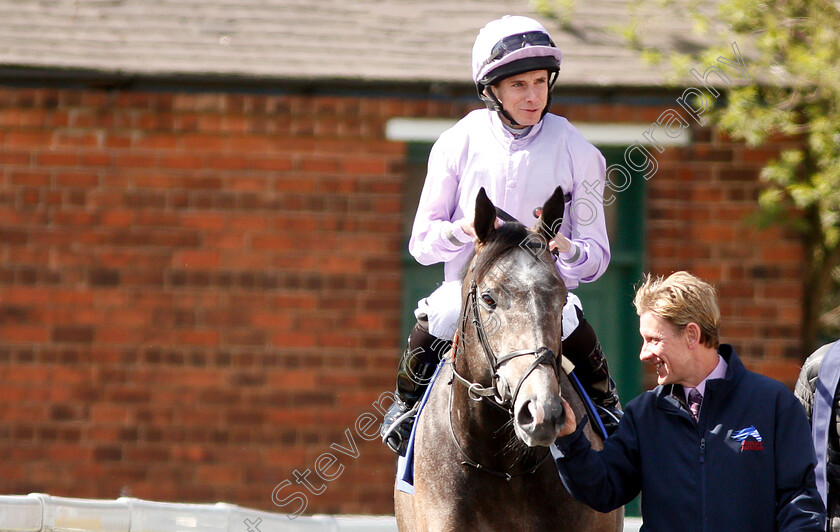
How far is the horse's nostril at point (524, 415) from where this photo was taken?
3062 millimetres

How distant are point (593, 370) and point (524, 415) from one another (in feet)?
3.93

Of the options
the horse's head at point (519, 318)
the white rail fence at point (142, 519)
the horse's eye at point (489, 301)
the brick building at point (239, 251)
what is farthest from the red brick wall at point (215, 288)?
the horse's eye at point (489, 301)

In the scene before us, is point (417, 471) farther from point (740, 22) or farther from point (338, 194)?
point (740, 22)

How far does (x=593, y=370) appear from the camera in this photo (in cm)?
420

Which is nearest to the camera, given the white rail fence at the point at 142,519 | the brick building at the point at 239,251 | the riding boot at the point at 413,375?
the riding boot at the point at 413,375

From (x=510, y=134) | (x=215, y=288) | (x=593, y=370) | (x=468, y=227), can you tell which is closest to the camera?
(x=468, y=227)

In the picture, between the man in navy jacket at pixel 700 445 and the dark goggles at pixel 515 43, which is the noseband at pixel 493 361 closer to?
the man in navy jacket at pixel 700 445

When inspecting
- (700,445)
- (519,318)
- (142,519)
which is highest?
(519,318)

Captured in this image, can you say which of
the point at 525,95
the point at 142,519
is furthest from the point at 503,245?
the point at 142,519

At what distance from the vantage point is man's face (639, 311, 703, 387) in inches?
127

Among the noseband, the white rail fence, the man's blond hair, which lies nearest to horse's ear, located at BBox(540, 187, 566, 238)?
the noseband

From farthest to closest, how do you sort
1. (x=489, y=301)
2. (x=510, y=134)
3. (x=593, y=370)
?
(x=593, y=370) < (x=510, y=134) < (x=489, y=301)

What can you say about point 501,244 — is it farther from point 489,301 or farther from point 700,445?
point 700,445

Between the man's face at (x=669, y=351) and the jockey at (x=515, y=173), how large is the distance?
619mm
